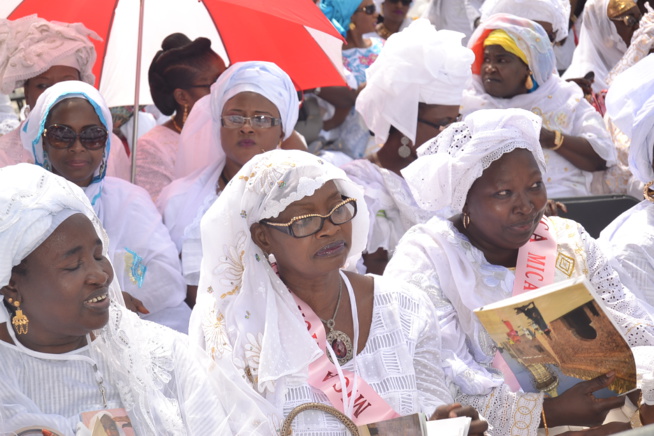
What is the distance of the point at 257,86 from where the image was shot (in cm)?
520

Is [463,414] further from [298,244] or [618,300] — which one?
[618,300]

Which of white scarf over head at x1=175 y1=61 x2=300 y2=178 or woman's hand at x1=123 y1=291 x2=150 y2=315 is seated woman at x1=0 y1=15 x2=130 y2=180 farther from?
woman's hand at x1=123 y1=291 x2=150 y2=315

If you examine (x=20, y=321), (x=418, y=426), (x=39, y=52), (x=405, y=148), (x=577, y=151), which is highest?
(x=39, y=52)

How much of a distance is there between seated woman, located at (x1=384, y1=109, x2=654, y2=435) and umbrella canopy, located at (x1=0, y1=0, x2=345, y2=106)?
180cm

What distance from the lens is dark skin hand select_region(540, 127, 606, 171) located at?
6.14 metres

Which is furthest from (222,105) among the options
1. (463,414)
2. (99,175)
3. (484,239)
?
(463,414)

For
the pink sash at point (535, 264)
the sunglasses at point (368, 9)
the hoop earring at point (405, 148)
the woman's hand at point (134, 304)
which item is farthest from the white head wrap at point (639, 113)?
the sunglasses at point (368, 9)

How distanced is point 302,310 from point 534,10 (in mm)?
4119

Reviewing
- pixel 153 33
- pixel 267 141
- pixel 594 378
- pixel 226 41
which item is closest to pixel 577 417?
pixel 594 378

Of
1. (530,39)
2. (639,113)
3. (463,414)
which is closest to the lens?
(463,414)

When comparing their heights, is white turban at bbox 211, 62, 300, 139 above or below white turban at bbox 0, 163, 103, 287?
above

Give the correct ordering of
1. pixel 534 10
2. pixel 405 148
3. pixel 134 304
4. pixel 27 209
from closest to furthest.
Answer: pixel 27 209, pixel 134 304, pixel 405 148, pixel 534 10

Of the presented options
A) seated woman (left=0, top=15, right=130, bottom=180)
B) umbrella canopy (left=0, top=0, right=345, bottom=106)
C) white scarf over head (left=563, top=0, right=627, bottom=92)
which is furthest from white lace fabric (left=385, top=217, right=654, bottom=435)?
white scarf over head (left=563, top=0, right=627, bottom=92)

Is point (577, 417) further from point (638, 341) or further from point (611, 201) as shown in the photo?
point (611, 201)
